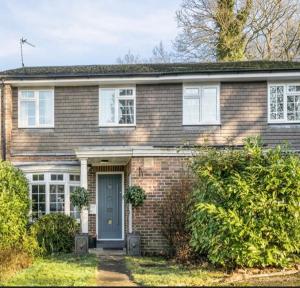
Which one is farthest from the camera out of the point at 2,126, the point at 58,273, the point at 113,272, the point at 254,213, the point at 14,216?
the point at 2,126

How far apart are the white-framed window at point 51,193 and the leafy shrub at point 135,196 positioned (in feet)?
11.8

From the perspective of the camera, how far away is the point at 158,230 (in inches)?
583

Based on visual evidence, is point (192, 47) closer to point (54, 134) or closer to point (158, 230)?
point (54, 134)

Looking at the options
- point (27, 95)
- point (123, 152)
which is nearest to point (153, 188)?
point (123, 152)

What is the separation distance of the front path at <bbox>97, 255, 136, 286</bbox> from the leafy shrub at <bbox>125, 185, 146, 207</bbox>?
4.99ft

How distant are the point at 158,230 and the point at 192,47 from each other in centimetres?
Answer: 1915

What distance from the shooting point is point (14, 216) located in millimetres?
14750

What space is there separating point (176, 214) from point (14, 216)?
14.7 feet

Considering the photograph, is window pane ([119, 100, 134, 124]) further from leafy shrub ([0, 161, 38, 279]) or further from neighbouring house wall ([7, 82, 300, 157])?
leafy shrub ([0, 161, 38, 279])

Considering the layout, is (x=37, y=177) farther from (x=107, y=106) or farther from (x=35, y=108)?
(x=107, y=106)

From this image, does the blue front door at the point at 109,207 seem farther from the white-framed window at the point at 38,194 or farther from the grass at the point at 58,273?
the grass at the point at 58,273

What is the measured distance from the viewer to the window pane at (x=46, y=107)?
1816 centimetres

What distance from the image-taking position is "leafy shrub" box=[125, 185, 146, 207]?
47.8 feet

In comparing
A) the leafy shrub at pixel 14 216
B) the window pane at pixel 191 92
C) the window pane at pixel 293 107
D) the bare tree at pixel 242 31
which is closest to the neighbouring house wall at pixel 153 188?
the leafy shrub at pixel 14 216
